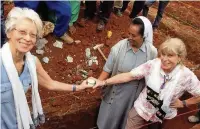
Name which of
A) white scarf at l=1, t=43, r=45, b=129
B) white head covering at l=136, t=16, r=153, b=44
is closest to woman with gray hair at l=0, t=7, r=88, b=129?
white scarf at l=1, t=43, r=45, b=129

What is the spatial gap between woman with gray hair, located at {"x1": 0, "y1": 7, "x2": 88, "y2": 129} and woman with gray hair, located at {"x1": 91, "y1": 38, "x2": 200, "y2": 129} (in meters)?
0.97

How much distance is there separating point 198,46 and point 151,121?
3.61 meters

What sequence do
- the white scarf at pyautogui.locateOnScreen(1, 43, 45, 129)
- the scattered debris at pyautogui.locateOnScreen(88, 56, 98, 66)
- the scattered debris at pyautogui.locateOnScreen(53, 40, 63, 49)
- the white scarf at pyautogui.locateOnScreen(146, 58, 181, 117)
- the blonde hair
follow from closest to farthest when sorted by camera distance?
1. the white scarf at pyautogui.locateOnScreen(1, 43, 45, 129)
2. the blonde hair
3. the white scarf at pyautogui.locateOnScreen(146, 58, 181, 117)
4. the scattered debris at pyautogui.locateOnScreen(53, 40, 63, 49)
5. the scattered debris at pyautogui.locateOnScreen(88, 56, 98, 66)

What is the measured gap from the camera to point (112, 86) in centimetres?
393

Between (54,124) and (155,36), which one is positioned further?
(155,36)

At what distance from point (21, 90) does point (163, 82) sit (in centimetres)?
Answer: 143

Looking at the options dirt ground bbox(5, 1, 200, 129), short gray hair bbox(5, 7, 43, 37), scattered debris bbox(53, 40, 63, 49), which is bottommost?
dirt ground bbox(5, 1, 200, 129)

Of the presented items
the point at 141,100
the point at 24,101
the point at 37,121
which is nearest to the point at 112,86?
the point at 141,100

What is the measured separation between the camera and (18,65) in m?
2.82

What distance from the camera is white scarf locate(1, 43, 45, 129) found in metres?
2.68

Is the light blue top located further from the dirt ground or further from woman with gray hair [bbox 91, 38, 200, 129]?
the dirt ground

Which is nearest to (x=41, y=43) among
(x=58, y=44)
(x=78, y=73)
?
(x=58, y=44)

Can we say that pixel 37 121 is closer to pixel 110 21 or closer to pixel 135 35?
pixel 135 35

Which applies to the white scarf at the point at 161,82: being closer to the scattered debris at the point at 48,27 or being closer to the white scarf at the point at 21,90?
the white scarf at the point at 21,90
